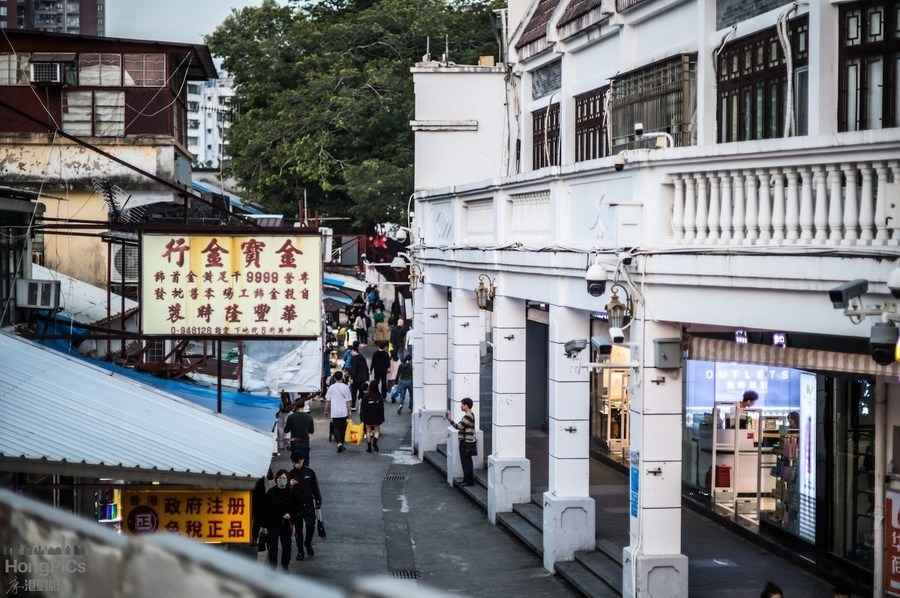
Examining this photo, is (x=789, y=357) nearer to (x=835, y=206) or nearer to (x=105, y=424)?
(x=835, y=206)

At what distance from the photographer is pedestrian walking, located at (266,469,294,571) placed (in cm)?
1727

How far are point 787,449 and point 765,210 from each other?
6767mm

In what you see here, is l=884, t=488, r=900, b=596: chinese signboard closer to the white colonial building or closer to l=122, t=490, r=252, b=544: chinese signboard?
the white colonial building

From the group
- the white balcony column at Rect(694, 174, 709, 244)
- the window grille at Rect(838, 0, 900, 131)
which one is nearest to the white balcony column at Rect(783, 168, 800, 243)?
the white balcony column at Rect(694, 174, 709, 244)

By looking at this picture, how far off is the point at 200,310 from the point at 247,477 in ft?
11.6

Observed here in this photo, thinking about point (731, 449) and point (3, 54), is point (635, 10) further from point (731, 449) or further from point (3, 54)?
point (3, 54)

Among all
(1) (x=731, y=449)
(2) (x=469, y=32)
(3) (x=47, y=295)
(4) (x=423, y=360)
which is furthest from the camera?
(2) (x=469, y=32)

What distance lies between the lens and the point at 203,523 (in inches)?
514

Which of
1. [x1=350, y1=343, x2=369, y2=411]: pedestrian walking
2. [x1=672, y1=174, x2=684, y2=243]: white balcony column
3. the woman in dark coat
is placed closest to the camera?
[x1=672, y1=174, x2=684, y2=243]: white balcony column

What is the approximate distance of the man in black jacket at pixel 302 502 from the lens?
17.9 metres

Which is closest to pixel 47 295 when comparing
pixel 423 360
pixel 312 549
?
pixel 312 549

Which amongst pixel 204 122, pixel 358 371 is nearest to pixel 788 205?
pixel 358 371

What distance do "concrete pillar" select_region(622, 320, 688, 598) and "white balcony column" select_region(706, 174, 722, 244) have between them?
4.70 ft

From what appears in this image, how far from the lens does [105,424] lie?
42.0 feet
